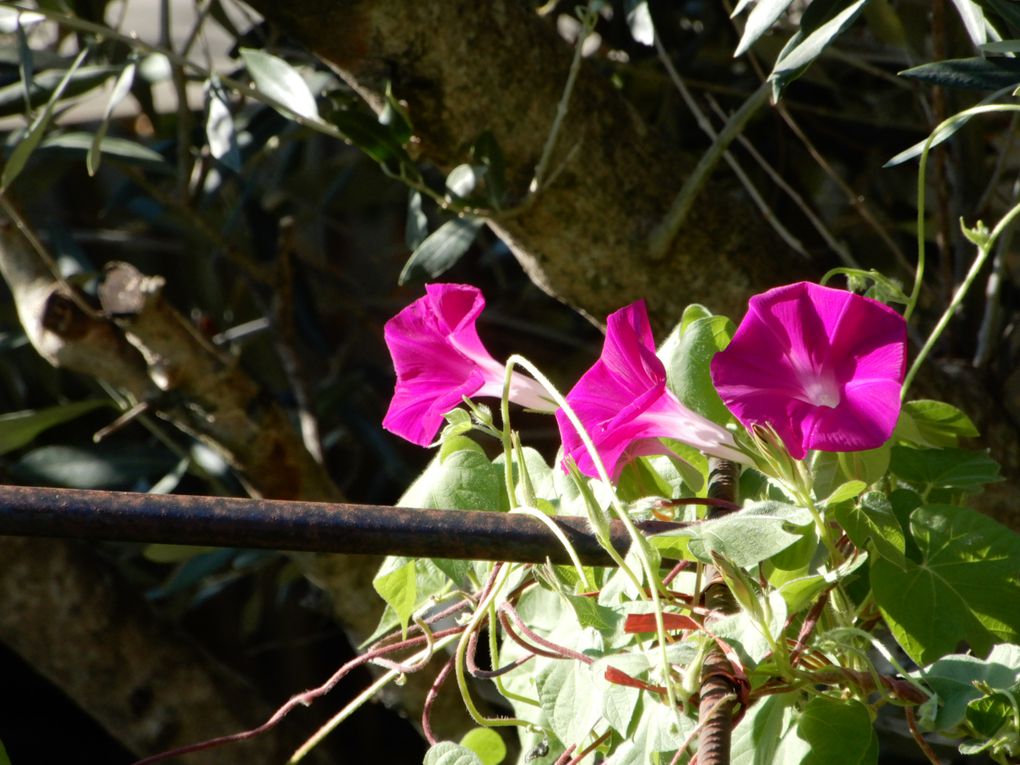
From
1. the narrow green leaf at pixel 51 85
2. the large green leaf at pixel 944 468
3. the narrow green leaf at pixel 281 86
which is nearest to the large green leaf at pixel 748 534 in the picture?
the large green leaf at pixel 944 468

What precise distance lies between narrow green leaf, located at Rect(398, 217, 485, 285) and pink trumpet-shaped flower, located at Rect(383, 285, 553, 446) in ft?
1.25

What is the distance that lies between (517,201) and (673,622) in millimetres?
547

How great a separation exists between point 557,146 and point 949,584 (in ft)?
1.78

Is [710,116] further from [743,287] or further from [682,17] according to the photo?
[743,287]

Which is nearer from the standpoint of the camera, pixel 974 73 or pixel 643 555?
pixel 643 555

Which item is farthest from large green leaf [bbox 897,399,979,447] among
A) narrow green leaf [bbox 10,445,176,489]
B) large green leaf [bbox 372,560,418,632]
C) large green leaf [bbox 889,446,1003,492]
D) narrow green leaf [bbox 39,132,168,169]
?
narrow green leaf [bbox 10,445,176,489]

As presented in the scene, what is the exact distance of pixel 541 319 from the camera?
173 cm

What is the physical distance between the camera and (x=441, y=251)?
950mm

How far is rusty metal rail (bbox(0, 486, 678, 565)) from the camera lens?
41cm

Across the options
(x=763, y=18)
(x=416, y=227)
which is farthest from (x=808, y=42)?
(x=416, y=227)

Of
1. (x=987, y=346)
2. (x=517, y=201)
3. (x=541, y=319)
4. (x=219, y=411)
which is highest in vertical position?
(x=517, y=201)

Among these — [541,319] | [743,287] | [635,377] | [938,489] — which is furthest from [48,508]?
[541,319]

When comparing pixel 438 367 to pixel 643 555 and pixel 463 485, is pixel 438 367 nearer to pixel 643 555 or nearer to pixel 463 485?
pixel 463 485

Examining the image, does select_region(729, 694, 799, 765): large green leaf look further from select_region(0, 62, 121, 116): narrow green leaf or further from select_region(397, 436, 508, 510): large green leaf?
select_region(0, 62, 121, 116): narrow green leaf
